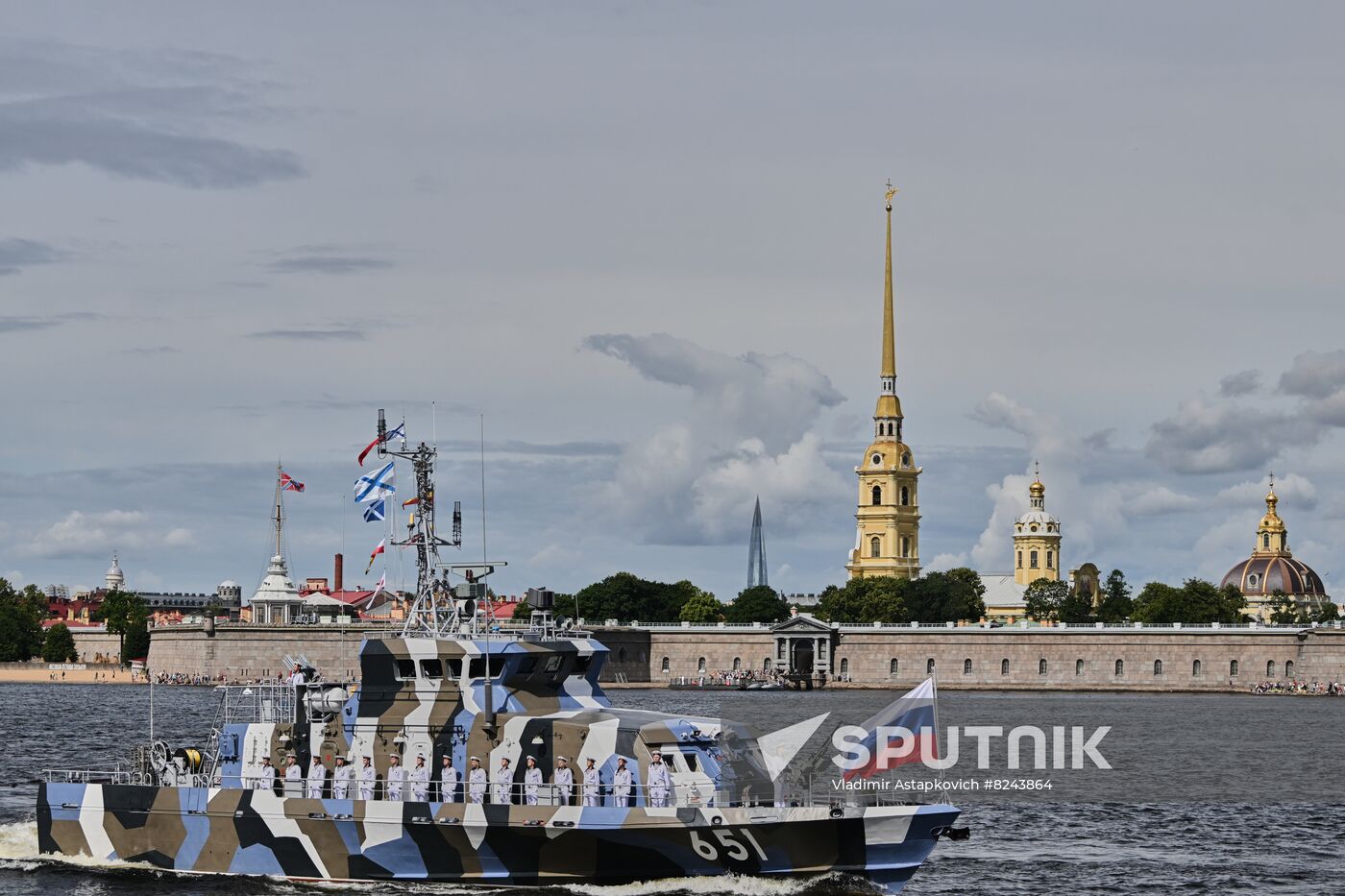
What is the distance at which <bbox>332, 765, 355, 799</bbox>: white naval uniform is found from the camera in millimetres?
35750

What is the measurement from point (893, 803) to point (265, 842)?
11.9 metres

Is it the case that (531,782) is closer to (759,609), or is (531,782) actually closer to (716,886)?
(716,886)

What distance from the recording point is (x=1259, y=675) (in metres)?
154

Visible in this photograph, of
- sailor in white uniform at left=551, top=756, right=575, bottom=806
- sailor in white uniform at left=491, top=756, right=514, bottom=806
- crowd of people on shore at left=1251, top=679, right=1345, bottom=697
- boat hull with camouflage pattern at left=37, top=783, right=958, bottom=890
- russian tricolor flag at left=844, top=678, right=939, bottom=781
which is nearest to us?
boat hull with camouflage pattern at left=37, top=783, right=958, bottom=890

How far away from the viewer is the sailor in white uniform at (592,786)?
110ft

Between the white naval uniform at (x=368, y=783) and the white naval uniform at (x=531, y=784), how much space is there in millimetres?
3147

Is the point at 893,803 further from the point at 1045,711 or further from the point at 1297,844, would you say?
the point at 1045,711

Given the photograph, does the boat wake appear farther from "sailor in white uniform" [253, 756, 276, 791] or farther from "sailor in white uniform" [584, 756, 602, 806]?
"sailor in white uniform" [253, 756, 276, 791]

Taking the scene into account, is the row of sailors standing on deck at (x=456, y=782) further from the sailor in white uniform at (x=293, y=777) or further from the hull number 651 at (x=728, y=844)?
the hull number 651 at (x=728, y=844)

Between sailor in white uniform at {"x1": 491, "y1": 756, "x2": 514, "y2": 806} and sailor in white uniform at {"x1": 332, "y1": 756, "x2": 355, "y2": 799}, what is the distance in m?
3.17

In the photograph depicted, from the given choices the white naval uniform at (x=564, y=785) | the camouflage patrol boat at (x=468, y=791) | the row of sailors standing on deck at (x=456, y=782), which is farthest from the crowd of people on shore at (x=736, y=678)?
the white naval uniform at (x=564, y=785)

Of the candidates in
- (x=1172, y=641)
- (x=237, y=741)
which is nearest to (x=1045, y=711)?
(x=1172, y=641)

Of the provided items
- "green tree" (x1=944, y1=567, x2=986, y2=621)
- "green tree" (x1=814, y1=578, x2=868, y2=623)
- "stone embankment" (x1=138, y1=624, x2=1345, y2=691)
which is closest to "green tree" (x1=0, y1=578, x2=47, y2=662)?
"stone embankment" (x1=138, y1=624, x2=1345, y2=691)

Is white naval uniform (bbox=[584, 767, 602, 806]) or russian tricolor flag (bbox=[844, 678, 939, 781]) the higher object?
russian tricolor flag (bbox=[844, 678, 939, 781])
